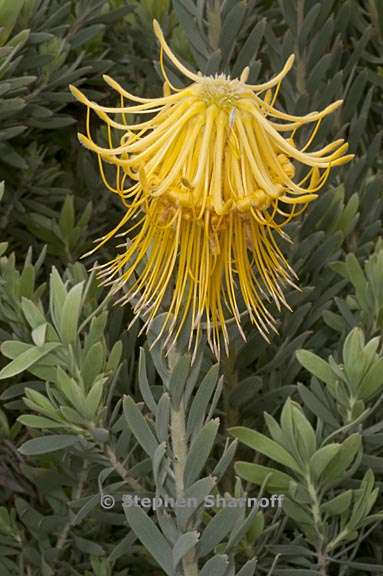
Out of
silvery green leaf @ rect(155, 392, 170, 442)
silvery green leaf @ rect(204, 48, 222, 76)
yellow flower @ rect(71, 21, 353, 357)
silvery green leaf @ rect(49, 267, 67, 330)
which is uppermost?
silvery green leaf @ rect(204, 48, 222, 76)

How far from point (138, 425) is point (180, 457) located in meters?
0.04

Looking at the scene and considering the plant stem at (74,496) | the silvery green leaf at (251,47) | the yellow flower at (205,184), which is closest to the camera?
the yellow flower at (205,184)

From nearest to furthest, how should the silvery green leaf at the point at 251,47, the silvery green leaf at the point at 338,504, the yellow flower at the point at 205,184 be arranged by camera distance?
1. the yellow flower at the point at 205,184
2. the silvery green leaf at the point at 338,504
3. the silvery green leaf at the point at 251,47

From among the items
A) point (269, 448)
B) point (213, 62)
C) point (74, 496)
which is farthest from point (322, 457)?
point (213, 62)

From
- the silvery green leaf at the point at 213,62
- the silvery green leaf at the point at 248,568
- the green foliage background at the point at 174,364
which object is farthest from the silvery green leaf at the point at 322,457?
the silvery green leaf at the point at 213,62

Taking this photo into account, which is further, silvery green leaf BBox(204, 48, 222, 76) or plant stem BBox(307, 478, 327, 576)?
silvery green leaf BBox(204, 48, 222, 76)

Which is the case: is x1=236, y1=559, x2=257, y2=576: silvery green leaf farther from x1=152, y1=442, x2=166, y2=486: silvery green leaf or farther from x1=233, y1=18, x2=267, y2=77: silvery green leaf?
x1=233, y1=18, x2=267, y2=77: silvery green leaf

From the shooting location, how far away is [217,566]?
797 mm

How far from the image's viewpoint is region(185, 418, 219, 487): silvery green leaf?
2.61ft

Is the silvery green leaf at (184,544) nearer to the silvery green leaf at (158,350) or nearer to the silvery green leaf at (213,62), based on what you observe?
the silvery green leaf at (158,350)

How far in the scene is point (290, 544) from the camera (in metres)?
0.93

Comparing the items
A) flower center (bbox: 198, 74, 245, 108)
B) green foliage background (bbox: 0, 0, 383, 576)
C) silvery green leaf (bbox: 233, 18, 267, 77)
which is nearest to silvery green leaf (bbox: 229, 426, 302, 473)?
green foliage background (bbox: 0, 0, 383, 576)

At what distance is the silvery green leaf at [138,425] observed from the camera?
801mm

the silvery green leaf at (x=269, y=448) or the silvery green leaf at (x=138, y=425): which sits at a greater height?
the silvery green leaf at (x=138, y=425)
